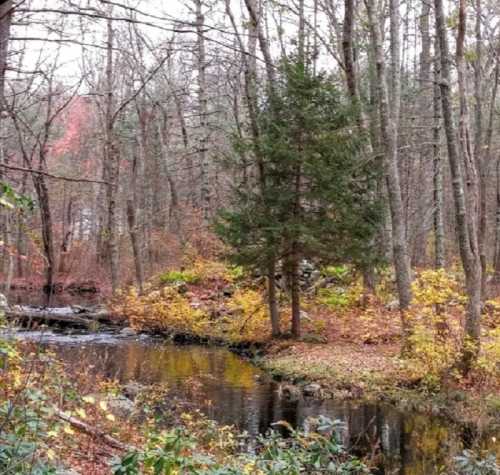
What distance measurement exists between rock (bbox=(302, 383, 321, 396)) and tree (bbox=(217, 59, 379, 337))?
142 inches

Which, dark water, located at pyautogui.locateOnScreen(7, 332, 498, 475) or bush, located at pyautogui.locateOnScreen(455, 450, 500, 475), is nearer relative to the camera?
bush, located at pyautogui.locateOnScreen(455, 450, 500, 475)

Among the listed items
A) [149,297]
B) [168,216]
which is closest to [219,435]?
[149,297]

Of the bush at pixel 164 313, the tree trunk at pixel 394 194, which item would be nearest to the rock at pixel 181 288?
the bush at pixel 164 313

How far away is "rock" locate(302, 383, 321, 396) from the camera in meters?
11.6

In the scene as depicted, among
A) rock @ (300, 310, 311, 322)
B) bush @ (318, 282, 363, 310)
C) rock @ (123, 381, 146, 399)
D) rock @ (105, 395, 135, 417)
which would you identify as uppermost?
bush @ (318, 282, 363, 310)

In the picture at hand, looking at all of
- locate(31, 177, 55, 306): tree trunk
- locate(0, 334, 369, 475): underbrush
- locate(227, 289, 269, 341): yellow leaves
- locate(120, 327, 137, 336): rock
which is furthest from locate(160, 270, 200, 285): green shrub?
locate(0, 334, 369, 475): underbrush

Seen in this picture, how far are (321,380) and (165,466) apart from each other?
8.54 meters

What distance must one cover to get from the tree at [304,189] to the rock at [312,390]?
3595 mm

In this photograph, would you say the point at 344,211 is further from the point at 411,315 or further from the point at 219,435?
the point at 219,435

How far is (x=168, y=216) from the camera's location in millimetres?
30984

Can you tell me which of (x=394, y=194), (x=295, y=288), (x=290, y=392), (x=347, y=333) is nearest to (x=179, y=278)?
(x=295, y=288)

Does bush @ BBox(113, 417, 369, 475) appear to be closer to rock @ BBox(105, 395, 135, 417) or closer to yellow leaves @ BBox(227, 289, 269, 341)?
rock @ BBox(105, 395, 135, 417)

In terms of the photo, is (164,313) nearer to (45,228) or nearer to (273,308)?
(273,308)

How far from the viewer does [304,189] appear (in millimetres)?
15250
